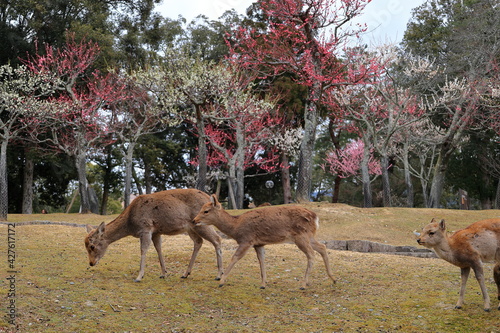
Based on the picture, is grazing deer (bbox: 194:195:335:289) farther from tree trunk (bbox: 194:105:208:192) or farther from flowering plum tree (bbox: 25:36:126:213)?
flowering plum tree (bbox: 25:36:126:213)

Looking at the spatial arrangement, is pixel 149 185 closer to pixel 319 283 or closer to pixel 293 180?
pixel 293 180

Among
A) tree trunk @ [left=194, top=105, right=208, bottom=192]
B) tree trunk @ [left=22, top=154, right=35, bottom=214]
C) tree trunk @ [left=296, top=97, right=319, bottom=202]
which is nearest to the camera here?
tree trunk @ [left=194, top=105, right=208, bottom=192]

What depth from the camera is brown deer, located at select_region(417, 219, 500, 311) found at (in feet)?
22.5

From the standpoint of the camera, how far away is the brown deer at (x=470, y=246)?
684cm

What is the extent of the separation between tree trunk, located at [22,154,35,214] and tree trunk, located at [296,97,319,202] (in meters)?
16.9

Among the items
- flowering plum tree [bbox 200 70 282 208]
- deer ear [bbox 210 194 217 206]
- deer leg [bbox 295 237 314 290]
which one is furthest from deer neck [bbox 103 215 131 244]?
flowering plum tree [bbox 200 70 282 208]

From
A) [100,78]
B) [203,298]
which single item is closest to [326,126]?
[100,78]

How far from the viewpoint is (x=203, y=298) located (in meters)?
7.59

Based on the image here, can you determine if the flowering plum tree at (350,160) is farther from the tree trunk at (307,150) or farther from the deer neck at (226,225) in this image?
the deer neck at (226,225)

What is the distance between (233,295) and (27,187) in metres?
26.0

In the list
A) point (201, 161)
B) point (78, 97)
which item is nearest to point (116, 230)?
point (201, 161)

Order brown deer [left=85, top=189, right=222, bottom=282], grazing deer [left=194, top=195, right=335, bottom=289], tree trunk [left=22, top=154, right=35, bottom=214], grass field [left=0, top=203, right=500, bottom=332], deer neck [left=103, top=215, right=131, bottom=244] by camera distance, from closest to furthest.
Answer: grass field [left=0, top=203, right=500, bottom=332], grazing deer [left=194, top=195, right=335, bottom=289], brown deer [left=85, top=189, right=222, bottom=282], deer neck [left=103, top=215, right=131, bottom=244], tree trunk [left=22, top=154, right=35, bottom=214]

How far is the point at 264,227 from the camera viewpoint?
27.7 ft

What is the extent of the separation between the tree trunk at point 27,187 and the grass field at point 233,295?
19400 millimetres
